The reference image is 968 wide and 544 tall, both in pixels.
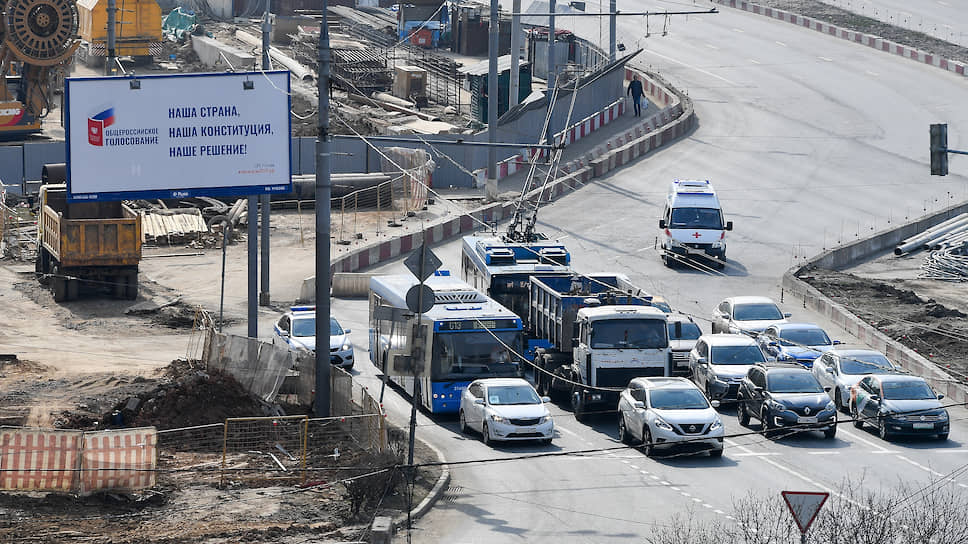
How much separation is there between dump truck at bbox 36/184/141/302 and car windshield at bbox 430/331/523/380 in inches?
537

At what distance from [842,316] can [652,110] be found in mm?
28562

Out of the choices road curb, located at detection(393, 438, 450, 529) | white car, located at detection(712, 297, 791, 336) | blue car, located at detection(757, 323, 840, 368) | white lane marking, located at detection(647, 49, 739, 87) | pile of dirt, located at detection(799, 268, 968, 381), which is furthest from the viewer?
white lane marking, located at detection(647, 49, 739, 87)

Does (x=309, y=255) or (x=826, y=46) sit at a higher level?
(x=826, y=46)

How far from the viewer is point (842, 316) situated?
38.8 m

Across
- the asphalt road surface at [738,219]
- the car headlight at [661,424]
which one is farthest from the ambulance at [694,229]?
the car headlight at [661,424]

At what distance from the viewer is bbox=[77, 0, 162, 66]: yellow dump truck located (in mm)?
82750

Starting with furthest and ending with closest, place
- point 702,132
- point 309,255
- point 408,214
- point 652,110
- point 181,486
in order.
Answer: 1. point 652,110
2. point 702,132
3. point 408,214
4. point 309,255
5. point 181,486

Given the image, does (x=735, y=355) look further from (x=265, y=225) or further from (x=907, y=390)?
(x=265, y=225)

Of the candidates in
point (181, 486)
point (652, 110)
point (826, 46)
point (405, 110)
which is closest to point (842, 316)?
point (181, 486)

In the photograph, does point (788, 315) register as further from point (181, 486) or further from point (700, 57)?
point (700, 57)

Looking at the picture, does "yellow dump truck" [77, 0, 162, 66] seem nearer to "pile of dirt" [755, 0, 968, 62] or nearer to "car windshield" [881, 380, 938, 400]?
"pile of dirt" [755, 0, 968, 62]

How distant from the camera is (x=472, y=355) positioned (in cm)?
3052

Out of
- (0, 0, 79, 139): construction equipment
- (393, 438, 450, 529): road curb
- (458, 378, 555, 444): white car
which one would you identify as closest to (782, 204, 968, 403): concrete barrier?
(458, 378, 555, 444): white car

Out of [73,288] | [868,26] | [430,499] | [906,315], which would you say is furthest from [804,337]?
[868,26]
